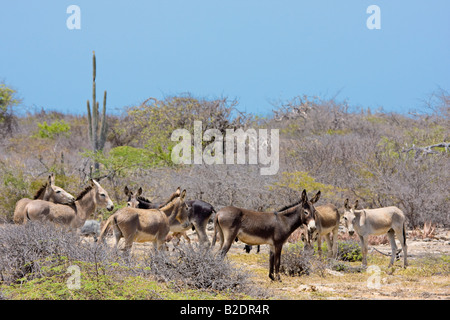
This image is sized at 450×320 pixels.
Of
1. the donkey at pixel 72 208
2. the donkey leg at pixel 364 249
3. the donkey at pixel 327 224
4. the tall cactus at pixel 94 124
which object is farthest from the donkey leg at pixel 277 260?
the tall cactus at pixel 94 124

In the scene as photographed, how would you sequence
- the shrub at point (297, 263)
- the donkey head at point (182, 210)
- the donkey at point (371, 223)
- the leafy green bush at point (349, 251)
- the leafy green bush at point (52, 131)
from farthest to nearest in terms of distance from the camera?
the leafy green bush at point (52, 131) → the leafy green bush at point (349, 251) → the donkey at point (371, 223) → the donkey head at point (182, 210) → the shrub at point (297, 263)

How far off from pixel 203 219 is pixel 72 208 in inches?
132

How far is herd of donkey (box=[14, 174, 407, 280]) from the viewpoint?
11969mm

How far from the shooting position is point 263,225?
12000 mm

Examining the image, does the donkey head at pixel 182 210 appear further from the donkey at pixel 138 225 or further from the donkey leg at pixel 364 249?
the donkey leg at pixel 364 249

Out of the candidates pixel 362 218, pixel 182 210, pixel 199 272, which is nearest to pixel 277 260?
pixel 199 272

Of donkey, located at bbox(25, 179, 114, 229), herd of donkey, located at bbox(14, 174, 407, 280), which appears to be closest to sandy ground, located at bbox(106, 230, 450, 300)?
herd of donkey, located at bbox(14, 174, 407, 280)

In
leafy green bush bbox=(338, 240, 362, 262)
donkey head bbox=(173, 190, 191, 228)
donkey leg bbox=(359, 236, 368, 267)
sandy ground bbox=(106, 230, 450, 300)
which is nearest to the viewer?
sandy ground bbox=(106, 230, 450, 300)

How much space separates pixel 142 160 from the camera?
24.3 m

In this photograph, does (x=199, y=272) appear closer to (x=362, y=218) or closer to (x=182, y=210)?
Answer: (x=182, y=210)

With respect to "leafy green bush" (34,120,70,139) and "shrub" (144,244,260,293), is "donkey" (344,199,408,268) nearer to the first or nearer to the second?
"shrub" (144,244,260,293)

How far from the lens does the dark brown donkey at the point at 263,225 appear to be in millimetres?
11891

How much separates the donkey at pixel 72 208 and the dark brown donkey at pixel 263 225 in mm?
3661

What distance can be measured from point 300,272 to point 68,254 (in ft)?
18.8
